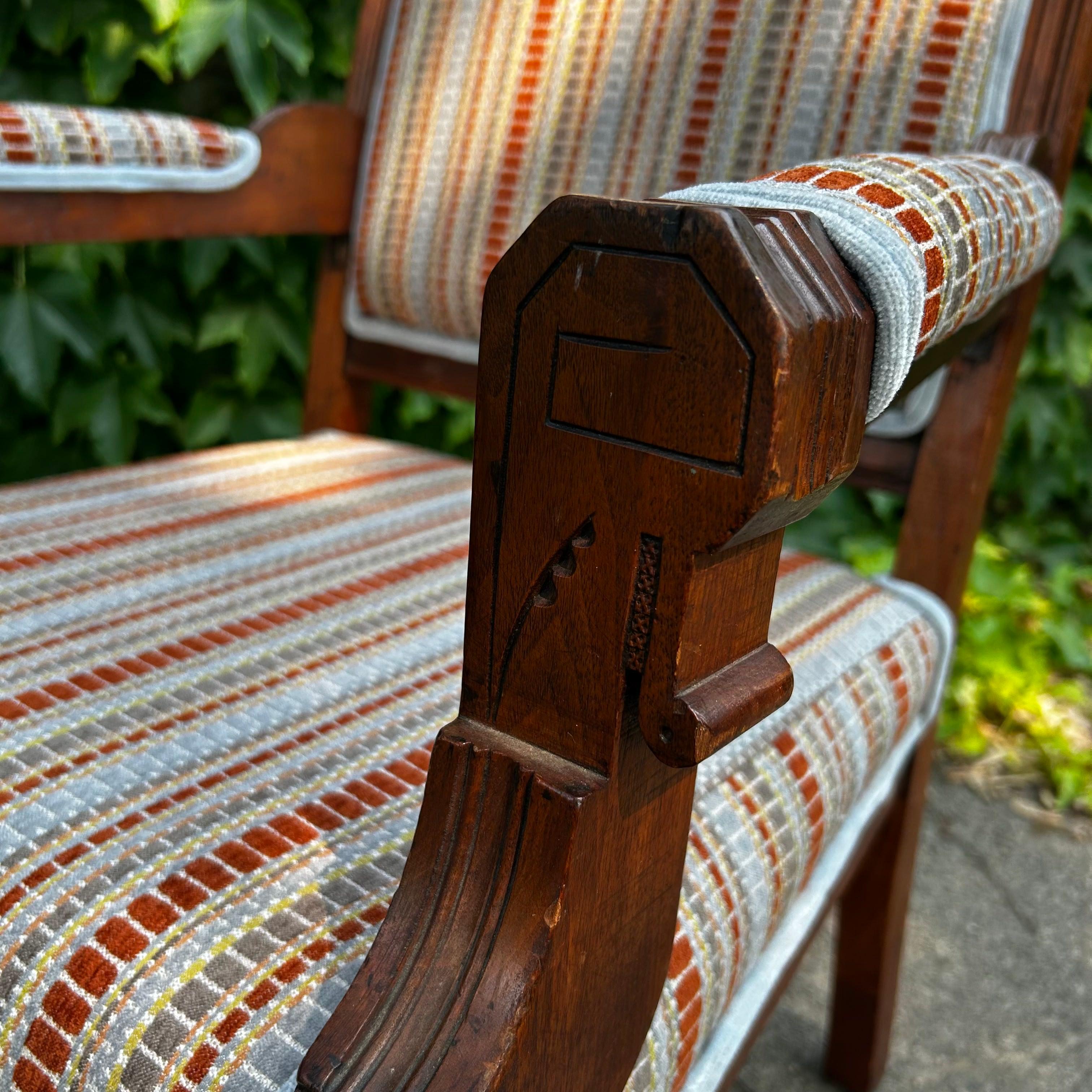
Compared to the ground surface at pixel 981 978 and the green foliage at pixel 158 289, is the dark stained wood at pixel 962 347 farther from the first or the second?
the green foliage at pixel 158 289

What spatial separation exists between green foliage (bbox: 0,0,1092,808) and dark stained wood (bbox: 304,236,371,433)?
422 millimetres

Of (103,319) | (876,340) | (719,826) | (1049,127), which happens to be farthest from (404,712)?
(103,319)

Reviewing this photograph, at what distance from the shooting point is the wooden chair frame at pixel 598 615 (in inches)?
12.0

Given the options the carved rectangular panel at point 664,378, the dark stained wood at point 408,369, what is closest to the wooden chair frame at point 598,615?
the carved rectangular panel at point 664,378

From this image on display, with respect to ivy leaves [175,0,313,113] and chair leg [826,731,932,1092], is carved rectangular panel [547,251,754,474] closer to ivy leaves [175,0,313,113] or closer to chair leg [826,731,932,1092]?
chair leg [826,731,932,1092]

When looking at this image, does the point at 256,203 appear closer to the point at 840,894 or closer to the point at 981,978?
the point at 840,894

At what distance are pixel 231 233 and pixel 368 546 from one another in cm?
36

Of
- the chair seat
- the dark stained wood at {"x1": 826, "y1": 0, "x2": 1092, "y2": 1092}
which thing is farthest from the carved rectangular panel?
the dark stained wood at {"x1": 826, "y1": 0, "x2": 1092, "y2": 1092}

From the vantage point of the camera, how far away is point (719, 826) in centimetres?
55

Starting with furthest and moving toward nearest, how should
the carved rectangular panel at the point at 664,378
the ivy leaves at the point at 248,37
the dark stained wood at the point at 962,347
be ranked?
the ivy leaves at the point at 248,37 < the dark stained wood at the point at 962,347 < the carved rectangular panel at the point at 664,378

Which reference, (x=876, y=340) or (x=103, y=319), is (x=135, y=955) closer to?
(x=876, y=340)

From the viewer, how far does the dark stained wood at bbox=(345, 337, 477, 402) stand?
1133 millimetres

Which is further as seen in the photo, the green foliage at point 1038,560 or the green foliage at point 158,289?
the green foliage at point 1038,560

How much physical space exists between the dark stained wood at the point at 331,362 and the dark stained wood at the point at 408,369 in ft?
0.05
